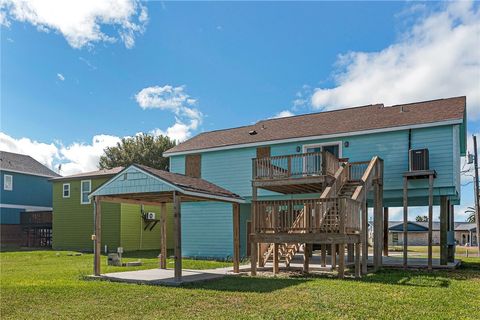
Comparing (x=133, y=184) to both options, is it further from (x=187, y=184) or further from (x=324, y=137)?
(x=324, y=137)

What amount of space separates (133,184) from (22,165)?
2486 cm

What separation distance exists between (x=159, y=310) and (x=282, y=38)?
11548 millimetres

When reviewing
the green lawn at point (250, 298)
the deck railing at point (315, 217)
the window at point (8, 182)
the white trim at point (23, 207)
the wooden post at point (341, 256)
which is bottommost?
A: the green lawn at point (250, 298)

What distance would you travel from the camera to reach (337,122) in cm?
2086

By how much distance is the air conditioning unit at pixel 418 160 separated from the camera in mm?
17125

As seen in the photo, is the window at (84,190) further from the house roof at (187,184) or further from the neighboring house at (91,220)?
the house roof at (187,184)

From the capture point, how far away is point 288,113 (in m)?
26.7

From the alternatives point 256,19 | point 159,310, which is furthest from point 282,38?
point 159,310

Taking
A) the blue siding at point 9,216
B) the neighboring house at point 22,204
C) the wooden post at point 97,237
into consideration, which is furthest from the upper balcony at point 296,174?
the blue siding at point 9,216

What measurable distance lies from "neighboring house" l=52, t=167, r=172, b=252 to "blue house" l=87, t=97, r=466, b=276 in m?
5.08

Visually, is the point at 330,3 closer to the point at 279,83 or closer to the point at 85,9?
the point at 279,83

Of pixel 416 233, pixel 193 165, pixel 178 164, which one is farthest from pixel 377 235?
pixel 416 233

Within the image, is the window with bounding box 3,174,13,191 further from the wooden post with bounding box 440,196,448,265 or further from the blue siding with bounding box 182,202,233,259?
the wooden post with bounding box 440,196,448,265

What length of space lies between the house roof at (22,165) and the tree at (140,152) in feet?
26.1
